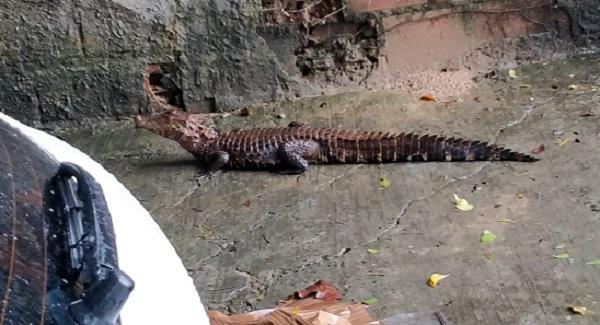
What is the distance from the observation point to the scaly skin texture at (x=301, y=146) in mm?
4676

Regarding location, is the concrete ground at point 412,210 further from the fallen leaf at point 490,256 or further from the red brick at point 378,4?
the red brick at point 378,4

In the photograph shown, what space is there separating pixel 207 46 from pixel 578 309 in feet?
9.76

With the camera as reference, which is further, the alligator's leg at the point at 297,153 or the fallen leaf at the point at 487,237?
the alligator's leg at the point at 297,153

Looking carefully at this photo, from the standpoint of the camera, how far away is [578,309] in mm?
3334

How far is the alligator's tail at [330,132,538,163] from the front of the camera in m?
4.62

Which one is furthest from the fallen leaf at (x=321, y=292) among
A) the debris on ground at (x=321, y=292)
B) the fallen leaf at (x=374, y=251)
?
the fallen leaf at (x=374, y=251)

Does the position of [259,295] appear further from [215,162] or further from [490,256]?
[215,162]

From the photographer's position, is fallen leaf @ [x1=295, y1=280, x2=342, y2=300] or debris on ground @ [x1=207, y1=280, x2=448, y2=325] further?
fallen leaf @ [x1=295, y1=280, x2=342, y2=300]

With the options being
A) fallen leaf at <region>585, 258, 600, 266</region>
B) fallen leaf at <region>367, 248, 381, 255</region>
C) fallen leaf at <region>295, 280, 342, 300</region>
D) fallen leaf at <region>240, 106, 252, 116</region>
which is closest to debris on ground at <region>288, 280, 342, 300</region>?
fallen leaf at <region>295, 280, 342, 300</region>

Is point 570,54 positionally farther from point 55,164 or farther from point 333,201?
point 55,164

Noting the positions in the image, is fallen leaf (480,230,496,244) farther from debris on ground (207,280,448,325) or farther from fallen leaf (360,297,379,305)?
fallen leaf (360,297,379,305)

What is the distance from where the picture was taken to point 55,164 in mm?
1436

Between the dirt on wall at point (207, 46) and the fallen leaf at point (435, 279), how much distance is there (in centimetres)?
219

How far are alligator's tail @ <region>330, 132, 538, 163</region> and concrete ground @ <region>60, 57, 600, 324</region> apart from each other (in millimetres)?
55
